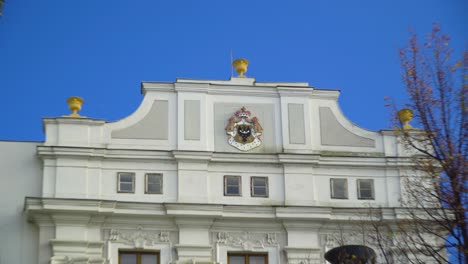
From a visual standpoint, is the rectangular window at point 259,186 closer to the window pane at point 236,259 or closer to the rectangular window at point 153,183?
the window pane at point 236,259

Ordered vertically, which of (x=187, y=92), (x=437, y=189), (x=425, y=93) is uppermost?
(x=187, y=92)

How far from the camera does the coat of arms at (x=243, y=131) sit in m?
37.1

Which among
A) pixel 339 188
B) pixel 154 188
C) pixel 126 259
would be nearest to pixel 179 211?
pixel 154 188

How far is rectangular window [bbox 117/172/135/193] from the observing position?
35875 millimetres

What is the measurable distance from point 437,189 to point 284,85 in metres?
13.5

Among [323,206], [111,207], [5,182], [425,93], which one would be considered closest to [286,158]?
[323,206]

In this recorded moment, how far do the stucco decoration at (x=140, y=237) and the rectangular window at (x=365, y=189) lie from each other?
6.21m

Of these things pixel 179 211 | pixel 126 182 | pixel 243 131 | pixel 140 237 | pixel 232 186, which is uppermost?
pixel 243 131

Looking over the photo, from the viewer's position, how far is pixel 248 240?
35844 millimetres

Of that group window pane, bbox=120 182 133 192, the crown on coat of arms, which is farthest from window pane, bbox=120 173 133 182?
the crown on coat of arms

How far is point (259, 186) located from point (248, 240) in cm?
180

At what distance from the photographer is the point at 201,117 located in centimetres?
3716

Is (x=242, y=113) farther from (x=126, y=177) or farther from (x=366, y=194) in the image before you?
(x=366, y=194)

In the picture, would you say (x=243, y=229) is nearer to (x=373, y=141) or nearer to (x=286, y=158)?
(x=286, y=158)
